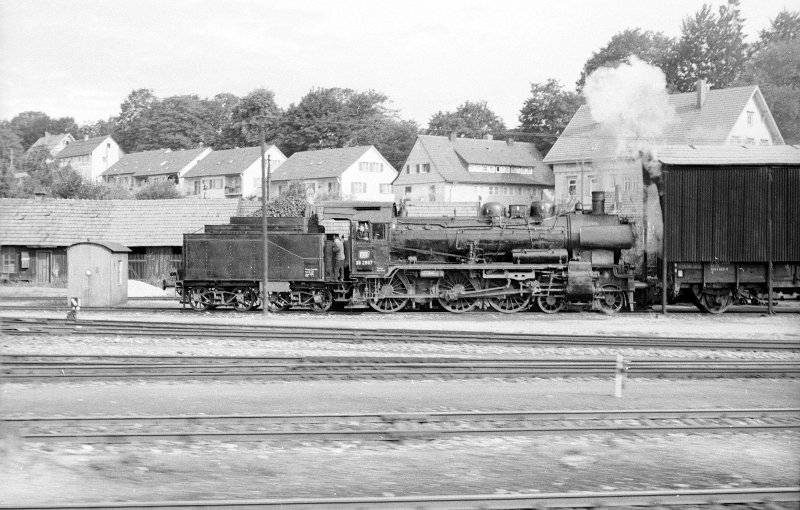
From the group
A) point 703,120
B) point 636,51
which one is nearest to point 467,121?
point 636,51

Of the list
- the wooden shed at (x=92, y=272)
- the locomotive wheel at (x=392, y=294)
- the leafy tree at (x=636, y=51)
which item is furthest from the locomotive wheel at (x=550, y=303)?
the leafy tree at (x=636, y=51)

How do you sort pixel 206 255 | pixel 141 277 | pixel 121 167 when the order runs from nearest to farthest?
pixel 206 255 < pixel 141 277 < pixel 121 167

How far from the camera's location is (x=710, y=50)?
53875 millimetres

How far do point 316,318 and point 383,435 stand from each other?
14090mm

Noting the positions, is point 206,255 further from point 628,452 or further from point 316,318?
point 628,452

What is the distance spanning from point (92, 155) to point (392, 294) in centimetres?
6768

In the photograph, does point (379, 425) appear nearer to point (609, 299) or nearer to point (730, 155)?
point (609, 299)

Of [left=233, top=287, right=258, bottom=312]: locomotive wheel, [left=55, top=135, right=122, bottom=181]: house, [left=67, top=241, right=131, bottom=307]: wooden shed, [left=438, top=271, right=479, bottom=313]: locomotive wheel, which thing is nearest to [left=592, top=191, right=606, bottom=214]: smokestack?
[left=438, top=271, right=479, bottom=313]: locomotive wheel

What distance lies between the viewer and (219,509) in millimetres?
6875

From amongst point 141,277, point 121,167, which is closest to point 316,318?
point 141,277

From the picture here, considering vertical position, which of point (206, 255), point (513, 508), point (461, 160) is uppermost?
point (461, 160)

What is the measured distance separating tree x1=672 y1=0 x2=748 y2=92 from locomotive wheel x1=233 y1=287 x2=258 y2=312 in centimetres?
3654

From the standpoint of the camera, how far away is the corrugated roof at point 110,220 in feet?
132

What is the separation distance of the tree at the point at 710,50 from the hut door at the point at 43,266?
40.7m
